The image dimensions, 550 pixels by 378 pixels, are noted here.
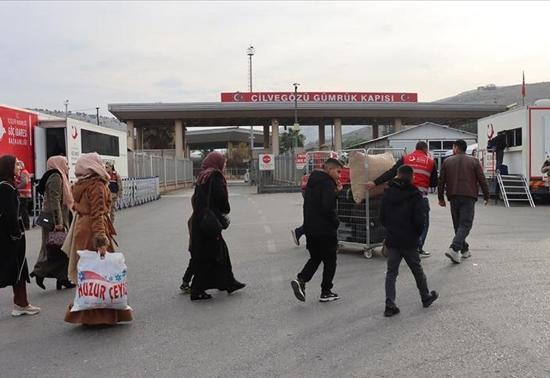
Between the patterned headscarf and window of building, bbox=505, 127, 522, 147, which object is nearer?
the patterned headscarf

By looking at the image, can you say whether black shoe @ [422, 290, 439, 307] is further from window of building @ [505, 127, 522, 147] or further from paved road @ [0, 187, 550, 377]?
window of building @ [505, 127, 522, 147]

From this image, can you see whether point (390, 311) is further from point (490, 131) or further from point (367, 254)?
point (490, 131)

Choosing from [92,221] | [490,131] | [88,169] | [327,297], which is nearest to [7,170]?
[88,169]

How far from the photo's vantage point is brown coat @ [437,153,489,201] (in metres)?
9.05

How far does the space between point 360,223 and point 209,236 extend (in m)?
3.69

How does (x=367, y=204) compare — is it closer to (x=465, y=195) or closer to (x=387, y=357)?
(x=465, y=195)

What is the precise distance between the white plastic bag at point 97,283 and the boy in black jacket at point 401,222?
2.73m

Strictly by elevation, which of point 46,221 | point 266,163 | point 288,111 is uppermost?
point 288,111

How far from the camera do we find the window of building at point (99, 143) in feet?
74.6

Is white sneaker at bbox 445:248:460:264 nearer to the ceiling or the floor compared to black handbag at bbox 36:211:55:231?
nearer to the floor

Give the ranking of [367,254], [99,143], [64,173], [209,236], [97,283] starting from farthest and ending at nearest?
[99,143]
[367,254]
[64,173]
[209,236]
[97,283]

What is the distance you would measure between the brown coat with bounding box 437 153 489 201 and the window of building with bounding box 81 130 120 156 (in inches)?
635

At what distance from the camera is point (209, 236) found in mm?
7098

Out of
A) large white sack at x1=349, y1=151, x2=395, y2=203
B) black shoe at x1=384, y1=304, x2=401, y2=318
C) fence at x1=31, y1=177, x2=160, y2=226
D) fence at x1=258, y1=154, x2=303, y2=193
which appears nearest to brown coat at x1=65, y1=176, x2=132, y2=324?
black shoe at x1=384, y1=304, x2=401, y2=318
